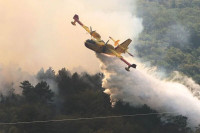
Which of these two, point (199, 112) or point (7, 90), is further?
point (7, 90)

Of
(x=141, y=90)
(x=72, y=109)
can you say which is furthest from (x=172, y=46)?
(x=141, y=90)

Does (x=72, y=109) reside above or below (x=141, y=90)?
below

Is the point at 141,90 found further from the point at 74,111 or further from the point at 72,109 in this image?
the point at 72,109

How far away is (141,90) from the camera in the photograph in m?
63.7

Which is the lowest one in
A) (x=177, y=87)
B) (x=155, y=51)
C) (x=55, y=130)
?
(x=55, y=130)

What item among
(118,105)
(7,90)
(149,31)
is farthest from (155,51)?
(118,105)

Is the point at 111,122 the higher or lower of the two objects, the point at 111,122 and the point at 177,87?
the lower

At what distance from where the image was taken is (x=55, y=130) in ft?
205

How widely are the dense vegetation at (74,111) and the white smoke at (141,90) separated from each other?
9.15 feet

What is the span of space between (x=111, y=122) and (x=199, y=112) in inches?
450

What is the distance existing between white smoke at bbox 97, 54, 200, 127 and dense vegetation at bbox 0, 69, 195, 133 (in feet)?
9.15

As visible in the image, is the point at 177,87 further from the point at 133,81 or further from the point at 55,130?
the point at 55,130

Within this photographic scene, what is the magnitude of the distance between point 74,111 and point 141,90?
1109 cm

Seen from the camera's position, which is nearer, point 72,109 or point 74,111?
point 74,111
